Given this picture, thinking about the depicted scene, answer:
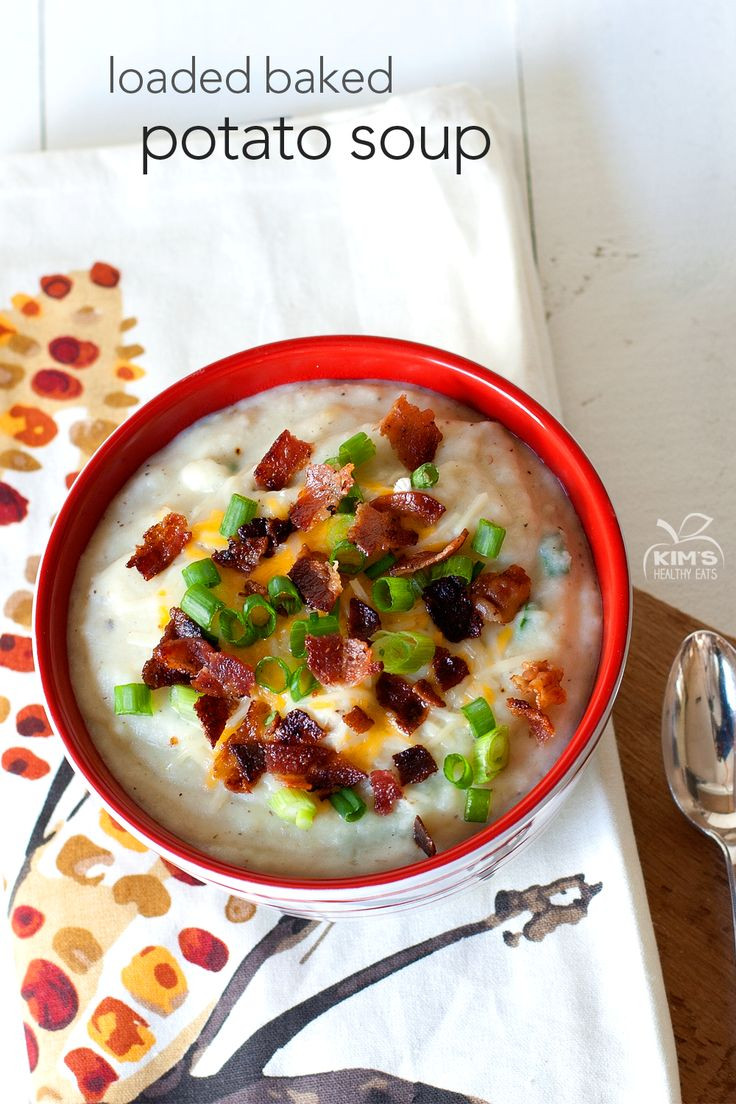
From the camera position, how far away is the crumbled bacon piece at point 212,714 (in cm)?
234

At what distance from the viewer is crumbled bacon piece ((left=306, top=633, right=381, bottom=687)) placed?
227 cm

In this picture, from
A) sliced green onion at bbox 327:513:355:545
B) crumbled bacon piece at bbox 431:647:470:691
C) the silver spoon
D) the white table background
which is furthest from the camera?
the white table background

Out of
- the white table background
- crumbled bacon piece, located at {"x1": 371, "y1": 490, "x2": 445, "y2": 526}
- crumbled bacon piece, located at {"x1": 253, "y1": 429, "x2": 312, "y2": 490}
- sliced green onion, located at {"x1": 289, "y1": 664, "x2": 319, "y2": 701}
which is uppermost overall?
the white table background

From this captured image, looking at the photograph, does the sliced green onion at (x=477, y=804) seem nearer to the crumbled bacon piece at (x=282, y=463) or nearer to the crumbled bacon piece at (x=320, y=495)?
Result: the crumbled bacon piece at (x=320, y=495)

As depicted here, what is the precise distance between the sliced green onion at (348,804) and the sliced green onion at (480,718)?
28cm

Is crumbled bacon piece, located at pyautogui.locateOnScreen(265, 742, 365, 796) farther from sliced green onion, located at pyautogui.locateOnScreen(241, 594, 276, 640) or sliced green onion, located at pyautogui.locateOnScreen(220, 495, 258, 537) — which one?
sliced green onion, located at pyautogui.locateOnScreen(220, 495, 258, 537)

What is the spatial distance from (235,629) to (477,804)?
24.6 inches

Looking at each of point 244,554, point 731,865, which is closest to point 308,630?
point 244,554

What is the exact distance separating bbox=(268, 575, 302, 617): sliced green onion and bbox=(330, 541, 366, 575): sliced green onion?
0.35ft

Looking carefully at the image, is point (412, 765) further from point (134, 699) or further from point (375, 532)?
point (134, 699)

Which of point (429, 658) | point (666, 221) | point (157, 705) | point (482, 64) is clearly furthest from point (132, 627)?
point (482, 64)

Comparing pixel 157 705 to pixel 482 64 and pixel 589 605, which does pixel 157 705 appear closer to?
pixel 589 605

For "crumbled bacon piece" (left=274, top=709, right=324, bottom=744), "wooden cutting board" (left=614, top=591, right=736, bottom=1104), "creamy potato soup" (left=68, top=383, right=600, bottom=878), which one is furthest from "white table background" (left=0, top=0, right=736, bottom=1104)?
"crumbled bacon piece" (left=274, top=709, right=324, bottom=744)

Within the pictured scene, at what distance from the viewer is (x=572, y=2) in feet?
12.7
